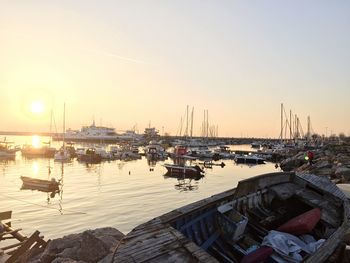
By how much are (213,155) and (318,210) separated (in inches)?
2555

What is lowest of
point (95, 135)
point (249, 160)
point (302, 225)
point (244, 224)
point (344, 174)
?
point (249, 160)

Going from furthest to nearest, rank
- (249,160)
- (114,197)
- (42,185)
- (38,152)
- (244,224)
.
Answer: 1. (38,152)
2. (249,160)
3. (42,185)
4. (114,197)
5. (244,224)

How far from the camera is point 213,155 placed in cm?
7594

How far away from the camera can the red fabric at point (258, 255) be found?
26.4 feet

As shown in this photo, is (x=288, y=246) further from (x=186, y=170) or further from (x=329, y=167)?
(x=186, y=170)

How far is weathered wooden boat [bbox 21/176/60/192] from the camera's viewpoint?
34.2 meters

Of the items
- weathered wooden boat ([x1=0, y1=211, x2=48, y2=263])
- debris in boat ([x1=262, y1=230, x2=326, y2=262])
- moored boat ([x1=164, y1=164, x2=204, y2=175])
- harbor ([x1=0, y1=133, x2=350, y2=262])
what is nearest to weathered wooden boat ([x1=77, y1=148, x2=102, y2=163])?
harbor ([x1=0, y1=133, x2=350, y2=262])

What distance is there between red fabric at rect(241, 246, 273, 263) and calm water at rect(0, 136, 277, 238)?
13457mm

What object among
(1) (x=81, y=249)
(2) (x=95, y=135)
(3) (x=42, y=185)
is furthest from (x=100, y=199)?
(2) (x=95, y=135)

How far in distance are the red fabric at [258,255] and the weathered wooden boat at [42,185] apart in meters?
30.0

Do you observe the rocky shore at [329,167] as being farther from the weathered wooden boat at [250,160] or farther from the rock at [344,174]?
the weathered wooden boat at [250,160]

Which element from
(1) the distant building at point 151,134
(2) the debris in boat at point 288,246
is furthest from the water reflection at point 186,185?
(1) the distant building at point 151,134

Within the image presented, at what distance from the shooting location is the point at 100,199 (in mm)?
30609

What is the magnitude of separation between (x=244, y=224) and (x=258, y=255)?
1.35m
